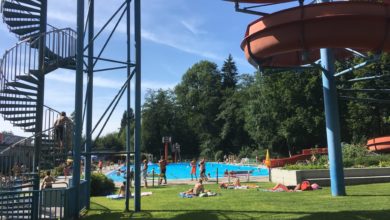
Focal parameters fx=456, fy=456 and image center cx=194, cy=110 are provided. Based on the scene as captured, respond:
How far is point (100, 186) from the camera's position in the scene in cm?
2195

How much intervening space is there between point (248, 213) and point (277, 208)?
1218 millimetres

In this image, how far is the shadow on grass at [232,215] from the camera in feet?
37.0

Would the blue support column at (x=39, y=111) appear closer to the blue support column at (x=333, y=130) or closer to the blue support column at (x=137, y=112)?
the blue support column at (x=137, y=112)

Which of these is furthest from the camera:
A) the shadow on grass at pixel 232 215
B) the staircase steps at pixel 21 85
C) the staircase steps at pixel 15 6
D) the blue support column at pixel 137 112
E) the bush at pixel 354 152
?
the bush at pixel 354 152

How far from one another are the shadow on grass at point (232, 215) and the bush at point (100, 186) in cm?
817

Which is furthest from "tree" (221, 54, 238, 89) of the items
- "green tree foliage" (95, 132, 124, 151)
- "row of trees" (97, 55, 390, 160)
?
"green tree foliage" (95, 132, 124, 151)

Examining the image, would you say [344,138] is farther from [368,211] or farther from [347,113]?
[368,211]

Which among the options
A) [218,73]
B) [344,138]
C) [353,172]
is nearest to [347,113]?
[344,138]

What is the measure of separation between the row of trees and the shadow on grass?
2839 centimetres

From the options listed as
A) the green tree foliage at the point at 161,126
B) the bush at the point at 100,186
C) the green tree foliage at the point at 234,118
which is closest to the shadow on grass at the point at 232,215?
the bush at the point at 100,186

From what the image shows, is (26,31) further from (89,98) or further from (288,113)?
(288,113)

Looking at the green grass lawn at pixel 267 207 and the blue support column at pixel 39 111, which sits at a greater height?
the blue support column at pixel 39 111

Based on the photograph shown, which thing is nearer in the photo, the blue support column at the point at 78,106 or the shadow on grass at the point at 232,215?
the shadow on grass at the point at 232,215

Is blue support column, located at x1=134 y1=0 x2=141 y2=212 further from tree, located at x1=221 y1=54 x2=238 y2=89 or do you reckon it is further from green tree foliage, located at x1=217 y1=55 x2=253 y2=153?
tree, located at x1=221 y1=54 x2=238 y2=89
